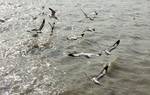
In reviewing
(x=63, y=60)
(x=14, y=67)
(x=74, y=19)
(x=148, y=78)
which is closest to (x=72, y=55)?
(x=63, y=60)

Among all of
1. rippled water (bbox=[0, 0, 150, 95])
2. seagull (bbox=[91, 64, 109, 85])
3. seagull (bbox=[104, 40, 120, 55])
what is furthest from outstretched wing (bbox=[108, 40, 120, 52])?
seagull (bbox=[91, 64, 109, 85])

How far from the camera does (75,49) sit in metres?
10.1

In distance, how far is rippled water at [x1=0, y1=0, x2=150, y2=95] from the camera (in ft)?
24.5

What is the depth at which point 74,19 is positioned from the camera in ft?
45.1

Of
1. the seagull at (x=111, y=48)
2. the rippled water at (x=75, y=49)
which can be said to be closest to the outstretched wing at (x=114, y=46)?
the seagull at (x=111, y=48)

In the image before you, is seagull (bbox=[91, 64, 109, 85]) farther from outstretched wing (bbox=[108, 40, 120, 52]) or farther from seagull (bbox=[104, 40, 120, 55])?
outstretched wing (bbox=[108, 40, 120, 52])

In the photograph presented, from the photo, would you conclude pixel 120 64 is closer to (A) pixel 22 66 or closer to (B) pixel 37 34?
(A) pixel 22 66

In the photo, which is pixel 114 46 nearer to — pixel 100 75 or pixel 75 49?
pixel 75 49

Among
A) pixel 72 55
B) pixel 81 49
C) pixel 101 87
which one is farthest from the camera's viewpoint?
pixel 81 49

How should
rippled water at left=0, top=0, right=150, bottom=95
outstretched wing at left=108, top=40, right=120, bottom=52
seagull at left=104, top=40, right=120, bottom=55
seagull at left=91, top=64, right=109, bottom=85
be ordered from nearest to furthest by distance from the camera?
rippled water at left=0, top=0, right=150, bottom=95 → seagull at left=91, top=64, right=109, bottom=85 → seagull at left=104, top=40, right=120, bottom=55 → outstretched wing at left=108, top=40, right=120, bottom=52

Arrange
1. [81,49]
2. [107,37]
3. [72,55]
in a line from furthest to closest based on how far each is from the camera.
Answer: [107,37] < [81,49] < [72,55]

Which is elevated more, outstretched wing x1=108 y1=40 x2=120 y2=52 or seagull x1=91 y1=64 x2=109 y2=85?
outstretched wing x1=108 y1=40 x2=120 y2=52

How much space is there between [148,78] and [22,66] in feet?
12.5

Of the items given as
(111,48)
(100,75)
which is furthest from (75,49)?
(100,75)
